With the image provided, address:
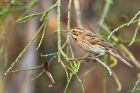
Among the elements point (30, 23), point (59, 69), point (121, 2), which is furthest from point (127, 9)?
point (30, 23)

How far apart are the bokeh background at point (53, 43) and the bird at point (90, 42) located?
706 millimetres

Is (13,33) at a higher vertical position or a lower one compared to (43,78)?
higher

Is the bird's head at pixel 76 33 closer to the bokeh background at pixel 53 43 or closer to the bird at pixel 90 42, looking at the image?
the bird at pixel 90 42

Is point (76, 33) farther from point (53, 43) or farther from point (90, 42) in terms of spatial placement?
point (53, 43)

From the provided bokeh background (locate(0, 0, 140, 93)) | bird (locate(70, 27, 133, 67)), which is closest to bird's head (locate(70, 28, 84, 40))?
bird (locate(70, 27, 133, 67))

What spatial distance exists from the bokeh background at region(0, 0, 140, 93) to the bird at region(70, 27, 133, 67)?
2.32 feet

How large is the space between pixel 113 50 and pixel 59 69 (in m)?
3.41

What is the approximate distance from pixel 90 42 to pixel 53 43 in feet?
11.7

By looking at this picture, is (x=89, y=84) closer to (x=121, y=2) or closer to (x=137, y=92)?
(x=121, y=2)

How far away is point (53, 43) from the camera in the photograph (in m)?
6.52

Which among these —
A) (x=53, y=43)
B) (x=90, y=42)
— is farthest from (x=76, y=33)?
(x=53, y=43)

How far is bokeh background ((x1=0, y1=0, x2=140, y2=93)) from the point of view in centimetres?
478

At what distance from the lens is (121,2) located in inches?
259

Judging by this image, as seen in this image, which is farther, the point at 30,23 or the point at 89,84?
the point at 89,84
